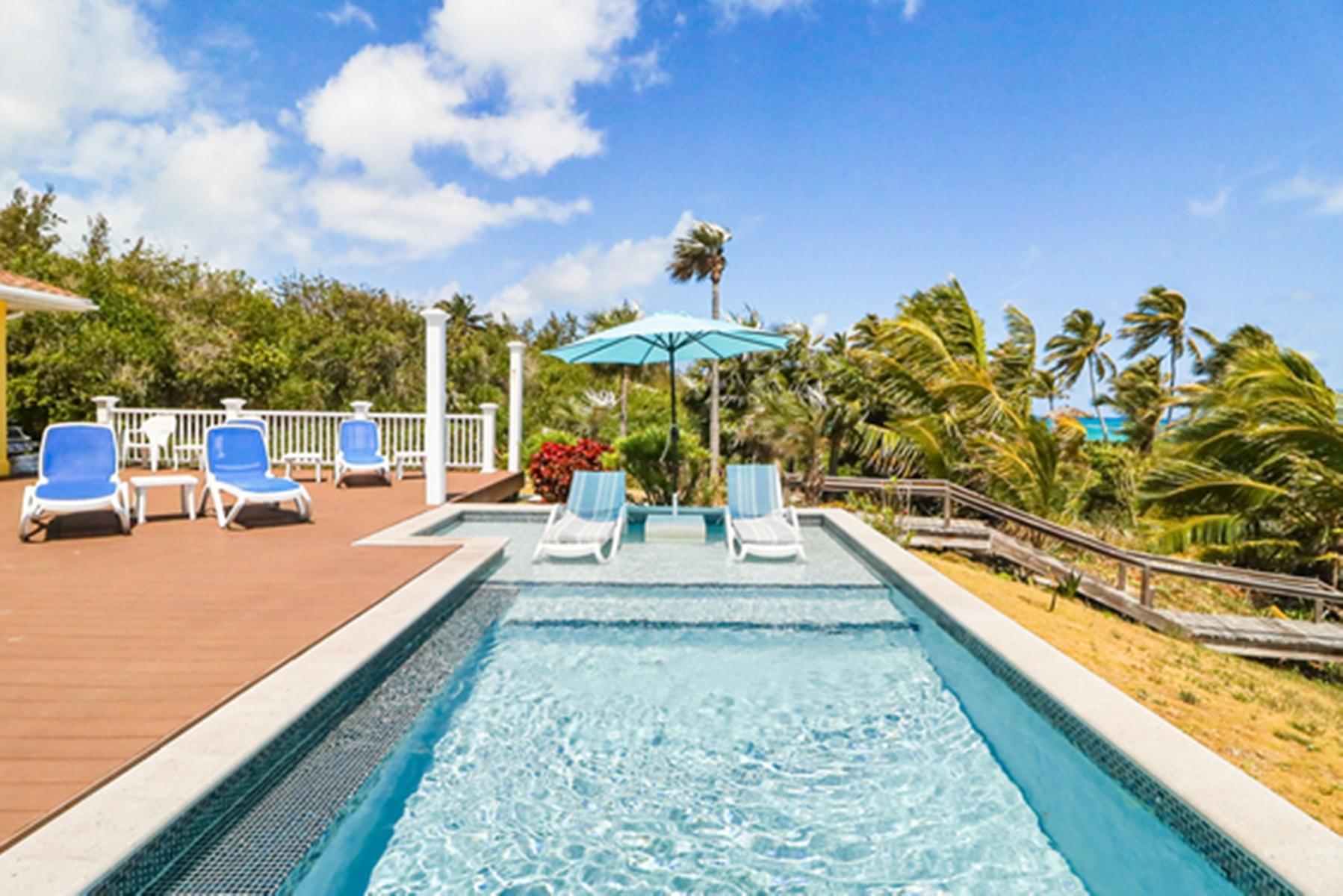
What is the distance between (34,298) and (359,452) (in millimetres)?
5086

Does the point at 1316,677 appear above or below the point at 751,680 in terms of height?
below

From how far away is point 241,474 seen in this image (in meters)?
7.89

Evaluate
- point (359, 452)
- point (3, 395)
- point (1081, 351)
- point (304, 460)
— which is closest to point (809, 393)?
point (359, 452)

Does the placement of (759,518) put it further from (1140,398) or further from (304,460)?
(1140,398)

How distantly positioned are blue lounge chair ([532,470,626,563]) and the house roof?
346 inches

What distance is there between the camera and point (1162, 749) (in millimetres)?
2904

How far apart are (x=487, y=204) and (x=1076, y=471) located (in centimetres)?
2554

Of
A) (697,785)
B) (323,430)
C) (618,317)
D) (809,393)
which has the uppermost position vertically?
(618,317)

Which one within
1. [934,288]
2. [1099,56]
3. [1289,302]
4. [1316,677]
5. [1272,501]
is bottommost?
[1316,677]

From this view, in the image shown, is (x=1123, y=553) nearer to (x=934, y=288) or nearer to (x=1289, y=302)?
(x=934, y=288)

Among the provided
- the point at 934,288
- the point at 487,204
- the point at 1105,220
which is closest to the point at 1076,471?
the point at 934,288

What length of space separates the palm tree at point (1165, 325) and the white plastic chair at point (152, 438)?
4035cm

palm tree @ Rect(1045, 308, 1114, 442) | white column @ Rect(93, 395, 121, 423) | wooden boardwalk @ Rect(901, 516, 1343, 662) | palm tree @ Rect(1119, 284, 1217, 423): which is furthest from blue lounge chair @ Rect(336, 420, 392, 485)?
palm tree @ Rect(1119, 284, 1217, 423)

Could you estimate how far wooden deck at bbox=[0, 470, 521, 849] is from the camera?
8.55ft
